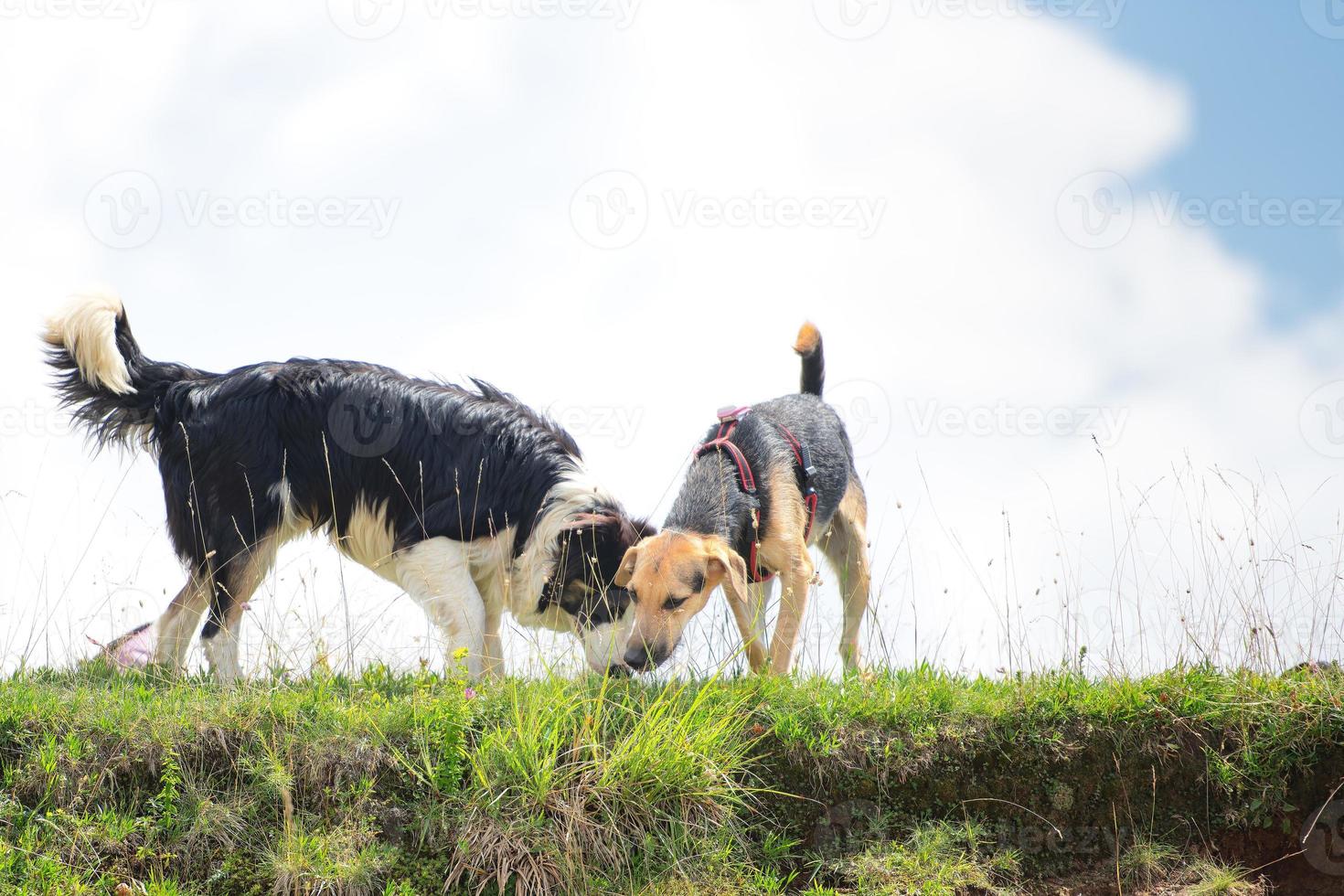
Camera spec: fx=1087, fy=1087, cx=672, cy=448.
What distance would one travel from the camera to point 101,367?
6.61m

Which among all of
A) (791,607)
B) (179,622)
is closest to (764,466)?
(791,607)

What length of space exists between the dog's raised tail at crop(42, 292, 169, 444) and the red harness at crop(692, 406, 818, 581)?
352 centimetres

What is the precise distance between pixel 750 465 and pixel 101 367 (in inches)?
157

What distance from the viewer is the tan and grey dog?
5.80 meters

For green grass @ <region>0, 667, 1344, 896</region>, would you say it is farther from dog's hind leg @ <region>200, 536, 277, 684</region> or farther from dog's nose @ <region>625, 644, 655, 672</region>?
dog's hind leg @ <region>200, 536, 277, 684</region>

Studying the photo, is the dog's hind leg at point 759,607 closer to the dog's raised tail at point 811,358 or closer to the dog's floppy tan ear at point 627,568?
the dog's floppy tan ear at point 627,568

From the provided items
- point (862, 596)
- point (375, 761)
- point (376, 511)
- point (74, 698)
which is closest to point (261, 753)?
point (375, 761)

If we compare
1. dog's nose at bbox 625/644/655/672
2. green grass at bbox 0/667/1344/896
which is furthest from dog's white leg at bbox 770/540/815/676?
dog's nose at bbox 625/644/655/672

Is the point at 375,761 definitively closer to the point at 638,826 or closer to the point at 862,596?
the point at 638,826

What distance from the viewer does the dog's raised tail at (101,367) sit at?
6.59m

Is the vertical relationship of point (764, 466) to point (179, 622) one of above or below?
above

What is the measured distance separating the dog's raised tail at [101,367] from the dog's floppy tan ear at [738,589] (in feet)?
12.1

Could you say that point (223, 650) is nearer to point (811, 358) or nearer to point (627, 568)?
point (627, 568)

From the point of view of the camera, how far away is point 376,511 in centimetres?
695
